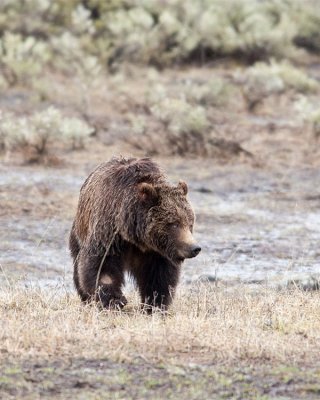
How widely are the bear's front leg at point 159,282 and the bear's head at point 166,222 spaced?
0.33 metres

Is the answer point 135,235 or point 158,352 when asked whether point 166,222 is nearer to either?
point 135,235

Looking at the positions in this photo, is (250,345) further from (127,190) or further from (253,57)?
(253,57)

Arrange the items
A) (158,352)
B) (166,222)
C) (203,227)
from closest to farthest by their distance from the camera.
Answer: (158,352)
(166,222)
(203,227)

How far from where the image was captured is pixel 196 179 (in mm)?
17297

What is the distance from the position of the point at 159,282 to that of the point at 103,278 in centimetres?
45

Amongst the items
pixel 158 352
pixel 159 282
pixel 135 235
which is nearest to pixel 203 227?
pixel 159 282

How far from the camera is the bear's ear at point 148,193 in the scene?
816cm

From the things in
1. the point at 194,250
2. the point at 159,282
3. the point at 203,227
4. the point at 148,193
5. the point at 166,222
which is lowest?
the point at 203,227

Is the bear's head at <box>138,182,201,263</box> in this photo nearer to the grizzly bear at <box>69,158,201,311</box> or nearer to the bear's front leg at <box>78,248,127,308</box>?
the grizzly bear at <box>69,158,201,311</box>

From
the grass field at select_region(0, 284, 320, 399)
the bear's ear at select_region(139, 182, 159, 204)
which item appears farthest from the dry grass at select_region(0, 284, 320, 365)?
the bear's ear at select_region(139, 182, 159, 204)

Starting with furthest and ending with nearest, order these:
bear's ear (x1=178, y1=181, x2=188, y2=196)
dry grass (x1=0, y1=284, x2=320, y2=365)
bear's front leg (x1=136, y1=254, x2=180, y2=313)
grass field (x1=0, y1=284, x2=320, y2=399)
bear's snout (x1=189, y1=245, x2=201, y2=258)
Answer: bear's front leg (x1=136, y1=254, x2=180, y2=313), bear's ear (x1=178, y1=181, x2=188, y2=196), bear's snout (x1=189, y1=245, x2=201, y2=258), dry grass (x1=0, y1=284, x2=320, y2=365), grass field (x1=0, y1=284, x2=320, y2=399)

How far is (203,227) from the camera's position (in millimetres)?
14250

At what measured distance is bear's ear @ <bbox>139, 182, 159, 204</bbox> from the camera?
8.16 meters

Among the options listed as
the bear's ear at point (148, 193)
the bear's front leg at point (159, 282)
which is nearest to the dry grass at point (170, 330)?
the bear's front leg at point (159, 282)
